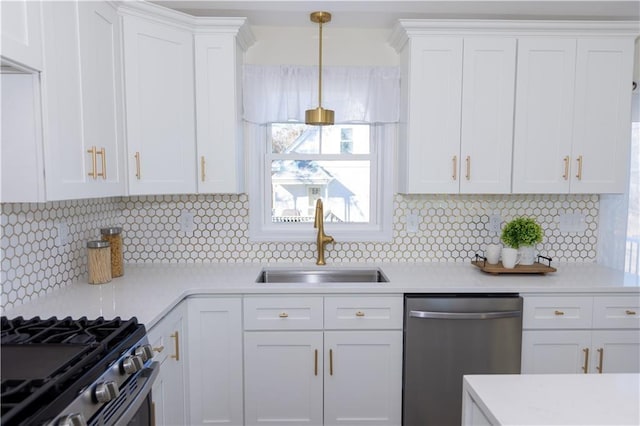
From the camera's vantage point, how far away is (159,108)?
93.3 inches

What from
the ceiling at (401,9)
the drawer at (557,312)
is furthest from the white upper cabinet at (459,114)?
the drawer at (557,312)

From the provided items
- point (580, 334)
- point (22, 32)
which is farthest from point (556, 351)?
point (22, 32)

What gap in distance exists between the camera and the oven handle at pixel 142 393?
139cm

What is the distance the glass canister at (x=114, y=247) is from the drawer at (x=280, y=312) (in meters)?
0.82

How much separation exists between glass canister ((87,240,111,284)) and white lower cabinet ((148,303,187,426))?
0.50 m

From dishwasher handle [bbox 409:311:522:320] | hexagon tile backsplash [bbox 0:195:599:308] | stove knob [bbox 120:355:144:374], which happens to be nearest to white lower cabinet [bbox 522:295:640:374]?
dishwasher handle [bbox 409:311:522:320]

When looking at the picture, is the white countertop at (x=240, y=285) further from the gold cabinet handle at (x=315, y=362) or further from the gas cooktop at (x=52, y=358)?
the gold cabinet handle at (x=315, y=362)

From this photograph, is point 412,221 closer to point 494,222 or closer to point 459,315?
point 494,222

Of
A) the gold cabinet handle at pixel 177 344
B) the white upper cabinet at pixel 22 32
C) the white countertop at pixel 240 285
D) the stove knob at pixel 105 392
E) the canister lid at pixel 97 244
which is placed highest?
the white upper cabinet at pixel 22 32

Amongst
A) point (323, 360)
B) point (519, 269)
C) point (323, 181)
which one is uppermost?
point (323, 181)

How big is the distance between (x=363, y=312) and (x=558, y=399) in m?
1.28

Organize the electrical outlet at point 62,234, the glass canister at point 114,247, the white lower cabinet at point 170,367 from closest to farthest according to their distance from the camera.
Result: the white lower cabinet at point 170,367 < the electrical outlet at point 62,234 < the glass canister at point 114,247

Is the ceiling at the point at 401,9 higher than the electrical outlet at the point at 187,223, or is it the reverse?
the ceiling at the point at 401,9

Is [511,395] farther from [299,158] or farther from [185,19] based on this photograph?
[185,19]
